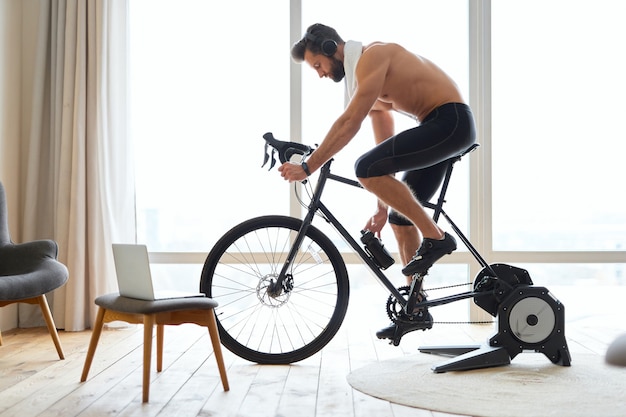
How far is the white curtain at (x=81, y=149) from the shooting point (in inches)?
150

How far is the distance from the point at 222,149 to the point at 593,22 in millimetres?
2199

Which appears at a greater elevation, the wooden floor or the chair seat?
the chair seat

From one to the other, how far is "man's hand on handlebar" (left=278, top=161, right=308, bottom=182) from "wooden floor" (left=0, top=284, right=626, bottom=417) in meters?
0.72

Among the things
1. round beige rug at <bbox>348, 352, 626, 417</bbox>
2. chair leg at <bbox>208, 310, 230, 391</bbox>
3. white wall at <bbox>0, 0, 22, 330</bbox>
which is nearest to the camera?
round beige rug at <bbox>348, 352, 626, 417</bbox>

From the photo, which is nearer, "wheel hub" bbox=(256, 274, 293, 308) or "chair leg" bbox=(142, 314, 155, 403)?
"chair leg" bbox=(142, 314, 155, 403)

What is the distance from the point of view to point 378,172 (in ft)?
8.45

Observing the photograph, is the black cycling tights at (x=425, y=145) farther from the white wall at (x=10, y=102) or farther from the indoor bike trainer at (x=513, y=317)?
the white wall at (x=10, y=102)

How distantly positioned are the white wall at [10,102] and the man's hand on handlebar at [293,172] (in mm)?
1855

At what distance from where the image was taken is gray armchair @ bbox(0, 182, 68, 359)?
2.76m

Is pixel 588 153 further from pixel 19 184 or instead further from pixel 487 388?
pixel 19 184

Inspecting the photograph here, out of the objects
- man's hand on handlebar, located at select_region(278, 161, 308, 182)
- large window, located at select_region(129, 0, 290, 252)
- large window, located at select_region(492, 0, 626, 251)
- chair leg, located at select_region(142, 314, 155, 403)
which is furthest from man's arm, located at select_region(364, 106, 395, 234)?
large window, located at select_region(492, 0, 626, 251)

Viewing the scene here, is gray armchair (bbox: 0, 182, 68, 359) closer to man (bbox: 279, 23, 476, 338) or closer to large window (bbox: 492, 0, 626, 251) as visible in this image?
man (bbox: 279, 23, 476, 338)

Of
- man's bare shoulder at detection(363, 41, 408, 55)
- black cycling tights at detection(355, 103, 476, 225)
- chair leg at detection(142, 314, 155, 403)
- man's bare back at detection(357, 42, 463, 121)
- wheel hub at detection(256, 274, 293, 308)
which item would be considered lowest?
chair leg at detection(142, 314, 155, 403)

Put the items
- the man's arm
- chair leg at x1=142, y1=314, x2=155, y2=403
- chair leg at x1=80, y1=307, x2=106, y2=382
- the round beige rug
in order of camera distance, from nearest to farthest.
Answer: the round beige rug
chair leg at x1=142, y1=314, x2=155, y2=403
chair leg at x1=80, y1=307, x2=106, y2=382
the man's arm
